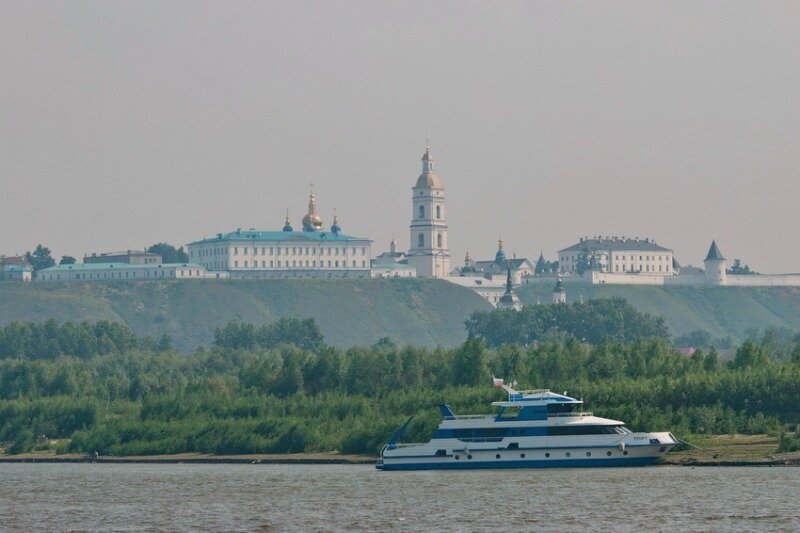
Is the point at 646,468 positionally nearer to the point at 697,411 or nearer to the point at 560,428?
the point at 560,428

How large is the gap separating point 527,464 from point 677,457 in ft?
22.8

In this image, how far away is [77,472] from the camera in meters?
106

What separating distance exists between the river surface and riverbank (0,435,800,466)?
1.92 metres

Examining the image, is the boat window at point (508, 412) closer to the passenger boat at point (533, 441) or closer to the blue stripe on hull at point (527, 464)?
the passenger boat at point (533, 441)

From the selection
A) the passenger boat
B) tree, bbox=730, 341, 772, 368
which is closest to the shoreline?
the passenger boat

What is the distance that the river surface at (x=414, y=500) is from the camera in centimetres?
7106

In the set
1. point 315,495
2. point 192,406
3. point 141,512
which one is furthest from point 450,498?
point 192,406

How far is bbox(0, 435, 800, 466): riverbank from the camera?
303 ft

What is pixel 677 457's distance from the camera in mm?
95500

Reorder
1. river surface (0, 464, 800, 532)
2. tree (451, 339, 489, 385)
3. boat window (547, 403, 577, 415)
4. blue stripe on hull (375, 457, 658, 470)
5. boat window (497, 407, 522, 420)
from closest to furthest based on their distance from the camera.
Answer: river surface (0, 464, 800, 532) < blue stripe on hull (375, 457, 658, 470) < boat window (547, 403, 577, 415) < boat window (497, 407, 522, 420) < tree (451, 339, 489, 385)

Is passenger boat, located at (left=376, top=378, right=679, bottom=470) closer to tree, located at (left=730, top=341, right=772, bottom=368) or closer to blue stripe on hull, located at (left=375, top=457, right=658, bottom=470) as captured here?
blue stripe on hull, located at (left=375, top=457, right=658, bottom=470)

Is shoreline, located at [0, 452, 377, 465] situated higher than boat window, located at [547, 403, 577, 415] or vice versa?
boat window, located at [547, 403, 577, 415]

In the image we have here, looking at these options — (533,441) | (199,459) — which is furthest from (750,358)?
(199,459)

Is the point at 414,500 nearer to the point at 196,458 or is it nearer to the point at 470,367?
the point at 196,458
